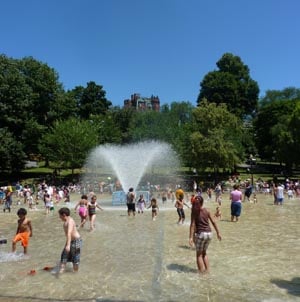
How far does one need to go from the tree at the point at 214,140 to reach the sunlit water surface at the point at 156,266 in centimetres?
3015

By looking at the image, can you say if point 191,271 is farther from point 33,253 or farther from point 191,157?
point 191,157

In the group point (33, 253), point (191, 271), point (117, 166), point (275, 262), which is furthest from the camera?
point (117, 166)

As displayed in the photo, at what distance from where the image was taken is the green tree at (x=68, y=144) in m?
51.1

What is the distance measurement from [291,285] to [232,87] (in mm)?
65802

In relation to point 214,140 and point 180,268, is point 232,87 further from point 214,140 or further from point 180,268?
point 180,268

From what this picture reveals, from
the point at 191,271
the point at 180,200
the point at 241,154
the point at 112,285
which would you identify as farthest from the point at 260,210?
the point at 241,154

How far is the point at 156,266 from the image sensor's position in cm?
1154

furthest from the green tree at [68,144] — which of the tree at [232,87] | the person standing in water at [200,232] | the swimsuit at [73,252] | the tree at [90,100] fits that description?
the person standing in water at [200,232]

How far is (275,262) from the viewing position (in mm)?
12078

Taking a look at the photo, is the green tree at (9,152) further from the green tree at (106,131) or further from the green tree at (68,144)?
the green tree at (106,131)

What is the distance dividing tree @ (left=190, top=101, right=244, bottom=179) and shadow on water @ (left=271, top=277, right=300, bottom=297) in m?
39.3

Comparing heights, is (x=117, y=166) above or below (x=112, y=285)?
above

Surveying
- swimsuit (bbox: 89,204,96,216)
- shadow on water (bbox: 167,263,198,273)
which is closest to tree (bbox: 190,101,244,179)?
swimsuit (bbox: 89,204,96,216)

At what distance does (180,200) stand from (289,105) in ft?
176
